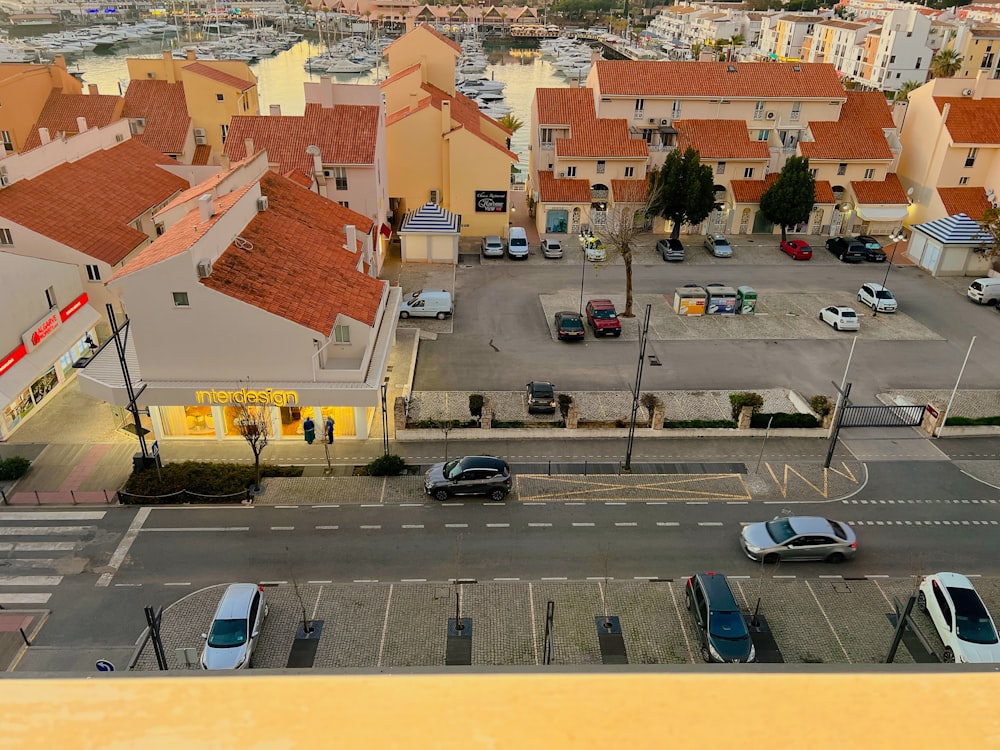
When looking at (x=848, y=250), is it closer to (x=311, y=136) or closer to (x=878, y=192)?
(x=878, y=192)

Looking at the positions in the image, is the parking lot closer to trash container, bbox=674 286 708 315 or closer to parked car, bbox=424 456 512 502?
parked car, bbox=424 456 512 502

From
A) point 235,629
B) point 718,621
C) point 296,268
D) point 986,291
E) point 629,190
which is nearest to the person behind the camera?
point 235,629

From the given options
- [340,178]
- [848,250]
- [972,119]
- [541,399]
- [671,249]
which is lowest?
[541,399]

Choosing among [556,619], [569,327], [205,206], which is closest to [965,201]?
[569,327]

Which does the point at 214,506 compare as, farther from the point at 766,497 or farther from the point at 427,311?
the point at 766,497

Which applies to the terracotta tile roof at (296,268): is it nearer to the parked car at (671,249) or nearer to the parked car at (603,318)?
the parked car at (603,318)

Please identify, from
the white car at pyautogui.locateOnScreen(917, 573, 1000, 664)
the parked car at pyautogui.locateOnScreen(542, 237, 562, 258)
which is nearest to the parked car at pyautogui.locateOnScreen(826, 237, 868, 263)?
the parked car at pyautogui.locateOnScreen(542, 237, 562, 258)

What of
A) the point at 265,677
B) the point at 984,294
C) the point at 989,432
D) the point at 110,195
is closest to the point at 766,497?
the point at 989,432
